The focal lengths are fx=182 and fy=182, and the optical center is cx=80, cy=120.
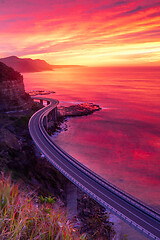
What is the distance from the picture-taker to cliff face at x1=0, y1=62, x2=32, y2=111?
72681 millimetres

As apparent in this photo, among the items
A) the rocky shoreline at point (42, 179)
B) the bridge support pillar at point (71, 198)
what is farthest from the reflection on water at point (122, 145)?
the rocky shoreline at point (42, 179)

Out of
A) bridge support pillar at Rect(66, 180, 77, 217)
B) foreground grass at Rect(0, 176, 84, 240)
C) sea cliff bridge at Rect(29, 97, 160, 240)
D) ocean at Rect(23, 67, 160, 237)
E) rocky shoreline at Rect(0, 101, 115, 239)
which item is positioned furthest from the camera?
ocean at Rect(23, 67, 160, 237)

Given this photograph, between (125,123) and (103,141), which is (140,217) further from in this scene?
(125,123)

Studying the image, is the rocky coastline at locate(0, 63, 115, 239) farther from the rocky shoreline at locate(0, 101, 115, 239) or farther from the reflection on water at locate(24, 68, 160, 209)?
the reflection on water at locate(24, 68, 160, 209)

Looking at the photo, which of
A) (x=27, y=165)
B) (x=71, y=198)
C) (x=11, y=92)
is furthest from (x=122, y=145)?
(x=11, y=92)

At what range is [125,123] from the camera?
84.5m

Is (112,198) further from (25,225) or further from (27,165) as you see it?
(25,225)

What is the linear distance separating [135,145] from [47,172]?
34938 millimetres

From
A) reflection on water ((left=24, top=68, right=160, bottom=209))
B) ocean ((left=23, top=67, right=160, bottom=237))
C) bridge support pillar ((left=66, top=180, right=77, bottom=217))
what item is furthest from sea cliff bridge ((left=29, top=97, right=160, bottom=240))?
reflection on water ((left=24, top=68, right=160, bottom=209))

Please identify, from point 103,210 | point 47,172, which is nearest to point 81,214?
point 103,210

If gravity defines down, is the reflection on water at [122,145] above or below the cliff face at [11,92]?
below

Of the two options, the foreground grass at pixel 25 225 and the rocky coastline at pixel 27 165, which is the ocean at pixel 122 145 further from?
the foreground grass at pixel 25 225

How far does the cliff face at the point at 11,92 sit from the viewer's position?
72.7 m

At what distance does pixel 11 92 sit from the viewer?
76250 mm
